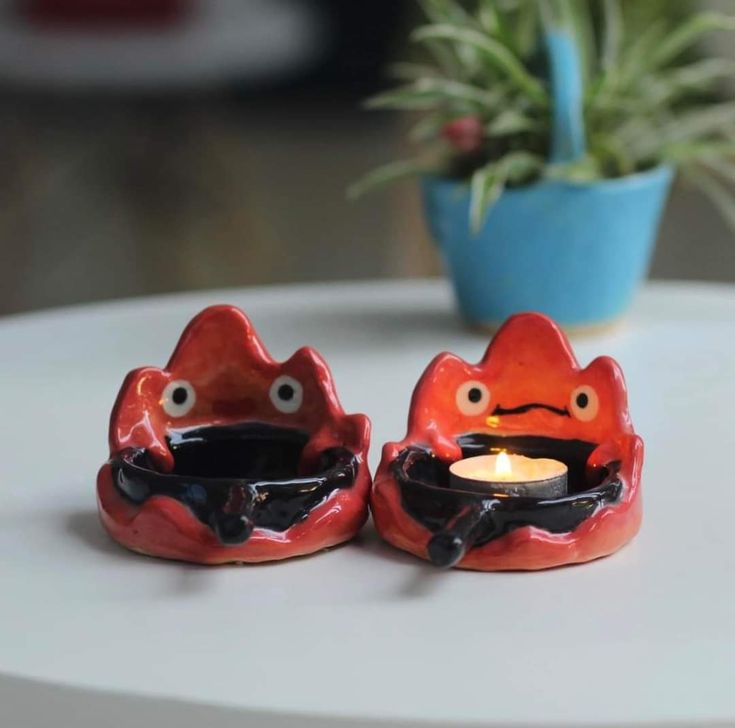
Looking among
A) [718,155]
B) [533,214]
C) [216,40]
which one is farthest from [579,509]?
[216,40]

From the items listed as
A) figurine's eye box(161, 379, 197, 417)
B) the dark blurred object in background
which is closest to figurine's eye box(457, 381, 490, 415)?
figurine's eye box(161, 379, 197, 417)

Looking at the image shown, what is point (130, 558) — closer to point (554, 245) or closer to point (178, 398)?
point (178, 398)

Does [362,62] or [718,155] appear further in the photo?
[362,62]

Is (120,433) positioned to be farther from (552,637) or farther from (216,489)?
(552,637)

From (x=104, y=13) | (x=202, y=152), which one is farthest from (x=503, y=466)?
(x=202, y=152)

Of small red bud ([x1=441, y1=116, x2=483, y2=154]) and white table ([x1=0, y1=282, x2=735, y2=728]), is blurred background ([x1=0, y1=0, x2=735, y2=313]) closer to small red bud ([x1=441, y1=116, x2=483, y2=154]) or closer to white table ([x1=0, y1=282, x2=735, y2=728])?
small red bud ([x1=441, y1=116, x2=483, y2=154])

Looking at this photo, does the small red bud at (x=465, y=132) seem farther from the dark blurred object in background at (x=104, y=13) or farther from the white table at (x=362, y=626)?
the dark blurred object in background at (x=104, y=13)

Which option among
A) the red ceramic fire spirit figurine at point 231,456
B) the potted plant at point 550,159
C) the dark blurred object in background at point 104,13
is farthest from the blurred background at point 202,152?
the red ceramic fire spirit figurine at point 231,456
